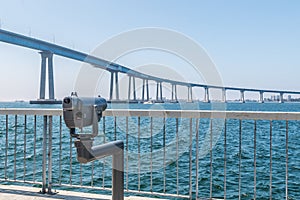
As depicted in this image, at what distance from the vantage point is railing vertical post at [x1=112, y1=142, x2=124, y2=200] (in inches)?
79.4

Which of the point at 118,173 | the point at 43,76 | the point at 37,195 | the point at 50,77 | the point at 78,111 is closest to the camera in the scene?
the point at 78,111

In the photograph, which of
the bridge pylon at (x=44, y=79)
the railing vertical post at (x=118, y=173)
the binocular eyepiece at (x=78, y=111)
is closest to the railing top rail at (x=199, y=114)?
the railing vertical post at (x=118, y=173)

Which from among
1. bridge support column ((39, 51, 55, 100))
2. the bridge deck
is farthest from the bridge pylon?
the bridge deck

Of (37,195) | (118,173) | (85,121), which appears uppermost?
(85,121)

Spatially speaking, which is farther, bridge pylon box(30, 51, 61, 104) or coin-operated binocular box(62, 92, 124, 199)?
bridge pylon box(30, 51, 61, 104)

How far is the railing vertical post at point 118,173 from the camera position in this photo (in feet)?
6.62

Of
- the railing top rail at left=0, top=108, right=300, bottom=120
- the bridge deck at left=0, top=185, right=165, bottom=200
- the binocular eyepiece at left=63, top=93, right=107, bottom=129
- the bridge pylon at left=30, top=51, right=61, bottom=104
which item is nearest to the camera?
the binocular eyepiece at left=63, top=93, right=107, bottom=129

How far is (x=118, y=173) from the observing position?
206 centimetres

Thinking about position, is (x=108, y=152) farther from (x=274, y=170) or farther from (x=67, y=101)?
(x=274, y=170)

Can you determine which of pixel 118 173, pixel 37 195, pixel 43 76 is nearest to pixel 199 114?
pixel 118 173

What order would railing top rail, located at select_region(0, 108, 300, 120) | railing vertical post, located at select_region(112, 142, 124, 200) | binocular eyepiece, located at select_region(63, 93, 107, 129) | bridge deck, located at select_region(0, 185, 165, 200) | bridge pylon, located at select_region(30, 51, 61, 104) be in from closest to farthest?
binocular eyepiece, located at select_region(63, 93, 107, 129), railing vertical post, located at select_region(112, 142, 124, 200), railing top rail, located at select_region(0, 108, 300, 120), bridge deck, located at select_region(0, 185, 165, 200), bridge pylon, located at select_region(30, 51, 61, 104)

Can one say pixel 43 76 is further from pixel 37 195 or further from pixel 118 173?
pixel 118 173

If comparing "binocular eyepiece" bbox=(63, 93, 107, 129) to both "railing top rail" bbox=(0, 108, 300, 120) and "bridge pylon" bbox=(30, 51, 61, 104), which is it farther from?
"bridge pylon" bbox=(30, 51, 61, 104)

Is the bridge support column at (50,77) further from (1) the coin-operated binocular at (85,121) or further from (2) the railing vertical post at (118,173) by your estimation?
(1) the coin-operated binocular at (85,121)
